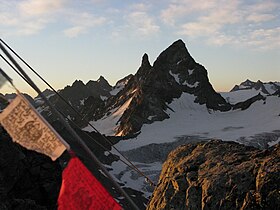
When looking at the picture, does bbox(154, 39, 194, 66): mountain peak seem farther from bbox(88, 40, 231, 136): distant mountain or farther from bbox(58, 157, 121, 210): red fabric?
bbox(58, 157, 121, 210): red fabric

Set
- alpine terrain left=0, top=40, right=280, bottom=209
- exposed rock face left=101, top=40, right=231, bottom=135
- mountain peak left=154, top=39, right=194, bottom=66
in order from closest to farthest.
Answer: alpine terrain left=0, top=40, right=280, bottom=209
exposed rock face left=101, top=40, right=231, bottom=135
mountain peak left=154, top=39, right=194, bottom=66

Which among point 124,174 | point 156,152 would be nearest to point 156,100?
point 156,152

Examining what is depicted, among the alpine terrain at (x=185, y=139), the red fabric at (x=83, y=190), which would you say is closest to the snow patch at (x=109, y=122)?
the alpine terrain at (x=185, y=139)

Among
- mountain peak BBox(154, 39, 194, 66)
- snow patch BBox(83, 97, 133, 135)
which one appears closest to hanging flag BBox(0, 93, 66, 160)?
snow patch BBox(83, 97, 133, 135)

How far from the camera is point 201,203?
12.1 meters

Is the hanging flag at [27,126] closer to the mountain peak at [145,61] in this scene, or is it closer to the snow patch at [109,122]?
the snow patch at [109,122]

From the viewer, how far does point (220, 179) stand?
11883 mm

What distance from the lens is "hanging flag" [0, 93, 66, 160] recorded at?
307 inches

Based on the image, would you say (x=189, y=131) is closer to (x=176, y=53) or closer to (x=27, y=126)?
(x=176, y=53)

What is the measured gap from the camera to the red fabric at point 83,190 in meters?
7.81

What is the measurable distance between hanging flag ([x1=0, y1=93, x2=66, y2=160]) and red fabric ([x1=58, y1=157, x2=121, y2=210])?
1.95 ft

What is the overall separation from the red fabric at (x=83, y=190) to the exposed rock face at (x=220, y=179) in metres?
4.75

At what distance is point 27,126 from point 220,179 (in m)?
Answer: 6.24

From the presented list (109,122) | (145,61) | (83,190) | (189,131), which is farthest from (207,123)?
(83,190)
